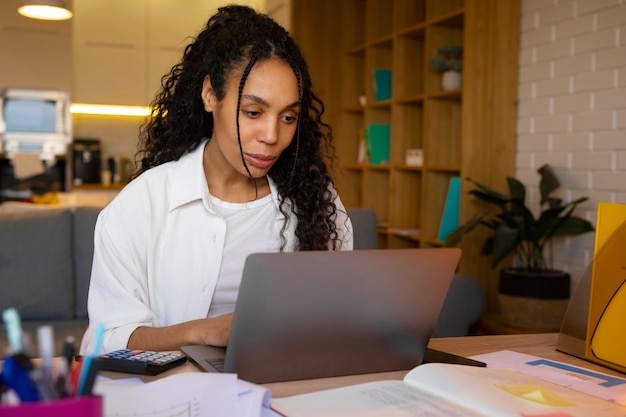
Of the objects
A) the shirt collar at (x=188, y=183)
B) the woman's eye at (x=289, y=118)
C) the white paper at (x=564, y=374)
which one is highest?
the woman's eye at (x=289, y=118)

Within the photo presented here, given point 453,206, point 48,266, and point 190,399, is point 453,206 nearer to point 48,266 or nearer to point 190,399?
point 48,266

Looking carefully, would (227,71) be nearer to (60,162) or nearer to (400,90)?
(400,90)

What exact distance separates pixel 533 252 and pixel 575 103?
2.16 ft

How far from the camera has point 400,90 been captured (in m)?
4.38

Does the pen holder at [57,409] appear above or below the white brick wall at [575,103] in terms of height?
below

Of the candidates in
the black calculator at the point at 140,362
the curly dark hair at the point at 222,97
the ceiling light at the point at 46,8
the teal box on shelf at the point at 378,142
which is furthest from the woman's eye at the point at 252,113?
the teal box on shelf at the point at 378,142

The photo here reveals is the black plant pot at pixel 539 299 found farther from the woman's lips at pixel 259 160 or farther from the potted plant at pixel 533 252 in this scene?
the woman's lips at pixel 259 160

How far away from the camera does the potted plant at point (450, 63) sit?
373 cm

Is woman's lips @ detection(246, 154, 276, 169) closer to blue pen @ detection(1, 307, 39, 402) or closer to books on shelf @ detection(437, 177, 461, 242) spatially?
blue pen @ detection(1, 307, 39, 402)

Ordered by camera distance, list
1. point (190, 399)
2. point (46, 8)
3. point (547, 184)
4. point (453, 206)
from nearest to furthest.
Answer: point (190, 399) → point (547, 184) → point (453, 206) → point (46, 8)

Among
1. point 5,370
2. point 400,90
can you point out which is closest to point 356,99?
point 400,90

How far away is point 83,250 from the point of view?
2850 millimetres

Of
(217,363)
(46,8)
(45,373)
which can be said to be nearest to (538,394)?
(217,363)

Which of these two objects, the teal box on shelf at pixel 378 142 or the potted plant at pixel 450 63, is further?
the teal box on shelf at pixel 378 142
